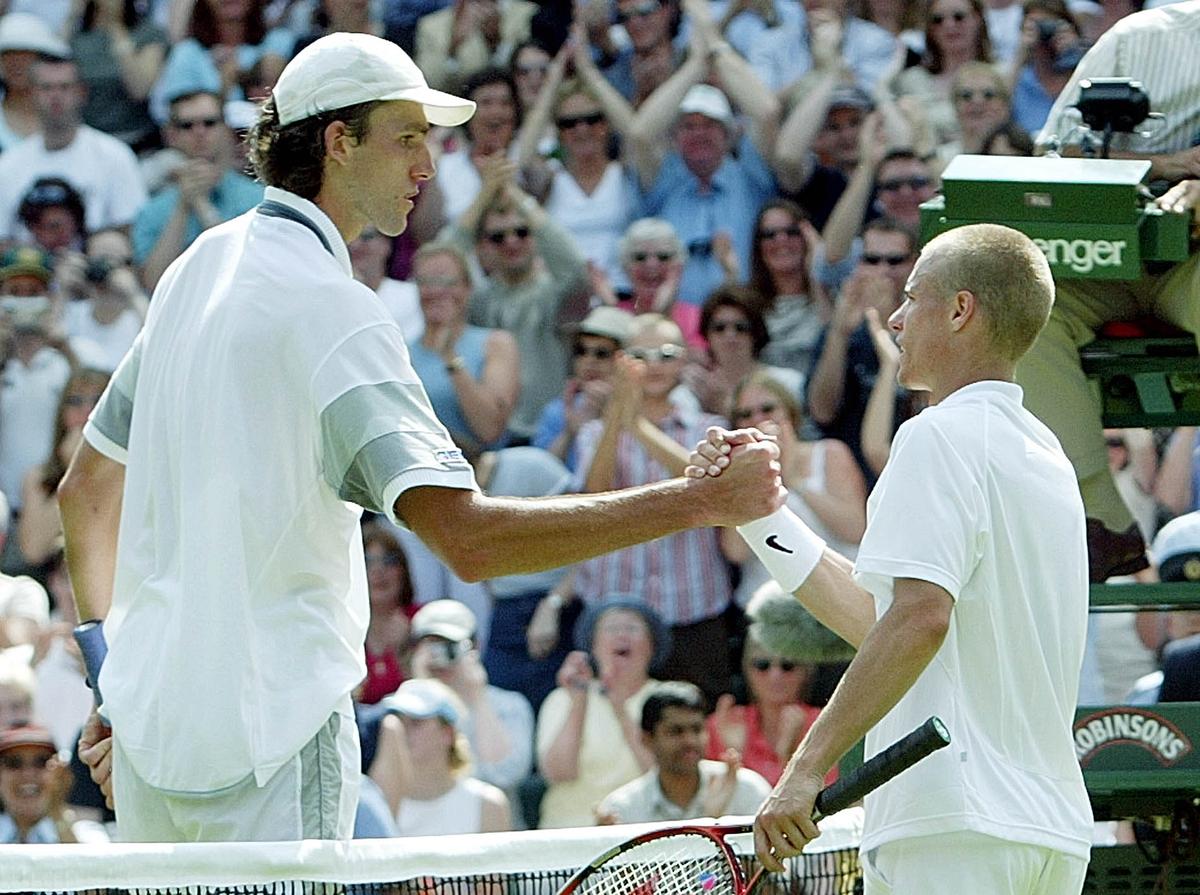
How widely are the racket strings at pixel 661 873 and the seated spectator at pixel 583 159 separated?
6338 mm

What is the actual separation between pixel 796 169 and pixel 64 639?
147 inches

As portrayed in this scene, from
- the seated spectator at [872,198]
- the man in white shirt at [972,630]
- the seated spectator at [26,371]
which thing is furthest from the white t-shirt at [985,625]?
the seated spectator at [26,371]

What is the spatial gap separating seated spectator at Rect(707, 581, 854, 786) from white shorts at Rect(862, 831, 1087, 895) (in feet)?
13.2

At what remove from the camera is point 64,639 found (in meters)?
8.87

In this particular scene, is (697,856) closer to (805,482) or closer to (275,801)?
(275,801)

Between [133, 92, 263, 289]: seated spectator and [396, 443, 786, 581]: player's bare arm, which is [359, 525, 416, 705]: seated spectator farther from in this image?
[396, 443, 786, 581]: player's bare arm

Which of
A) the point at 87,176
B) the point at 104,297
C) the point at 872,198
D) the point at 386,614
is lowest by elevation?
the point at 386,614

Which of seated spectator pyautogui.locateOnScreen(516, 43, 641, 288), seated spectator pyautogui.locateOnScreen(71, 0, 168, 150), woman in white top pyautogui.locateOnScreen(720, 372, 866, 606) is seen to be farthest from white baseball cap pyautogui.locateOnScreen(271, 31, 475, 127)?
seated spectator pyautogui.locateOnScreen(71, 0, 168, 150)

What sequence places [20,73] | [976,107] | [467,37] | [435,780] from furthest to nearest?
1. [20,73]
2. [467,37]
3. [976,107]
4. [435,780]

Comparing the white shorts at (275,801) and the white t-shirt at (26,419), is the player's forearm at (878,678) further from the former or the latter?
the white t-shirt at (26,419)

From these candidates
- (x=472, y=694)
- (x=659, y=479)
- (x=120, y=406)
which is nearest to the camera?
(x=120, y=406)

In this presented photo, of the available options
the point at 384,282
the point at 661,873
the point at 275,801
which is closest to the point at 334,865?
the point at 275,801

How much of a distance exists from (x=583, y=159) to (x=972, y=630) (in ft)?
22.7

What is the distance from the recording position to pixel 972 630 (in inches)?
148
